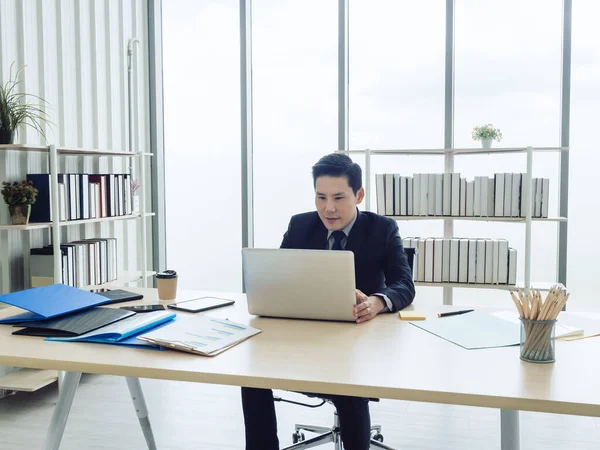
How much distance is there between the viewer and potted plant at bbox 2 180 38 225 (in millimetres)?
3109

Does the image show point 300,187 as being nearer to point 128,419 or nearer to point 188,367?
point 128,419

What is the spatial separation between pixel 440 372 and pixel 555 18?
3.37m

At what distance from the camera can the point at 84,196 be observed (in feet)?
11.8

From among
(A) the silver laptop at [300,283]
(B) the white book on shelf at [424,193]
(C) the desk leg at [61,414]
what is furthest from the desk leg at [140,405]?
(B) the white book on shelf at [424,193]

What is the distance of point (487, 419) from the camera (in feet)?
9.55

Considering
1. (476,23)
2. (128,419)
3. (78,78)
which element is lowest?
(128,419)

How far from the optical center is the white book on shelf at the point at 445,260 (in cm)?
380

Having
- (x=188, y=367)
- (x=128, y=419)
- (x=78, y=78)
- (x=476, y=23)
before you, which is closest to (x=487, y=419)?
(x=128, y=419)

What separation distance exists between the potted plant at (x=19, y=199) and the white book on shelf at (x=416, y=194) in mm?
2249

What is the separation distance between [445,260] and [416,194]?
462mm

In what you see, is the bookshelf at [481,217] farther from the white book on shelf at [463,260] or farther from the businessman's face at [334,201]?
the businessman's face at [334,201]

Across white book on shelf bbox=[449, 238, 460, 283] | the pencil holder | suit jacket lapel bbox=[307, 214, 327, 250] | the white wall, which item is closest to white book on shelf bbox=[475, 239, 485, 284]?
white book on shelf bbox=[449, 238, 460, 283]

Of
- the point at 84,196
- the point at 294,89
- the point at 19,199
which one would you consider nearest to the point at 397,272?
the point at 19,199

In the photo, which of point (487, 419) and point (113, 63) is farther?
point (113, 63)
